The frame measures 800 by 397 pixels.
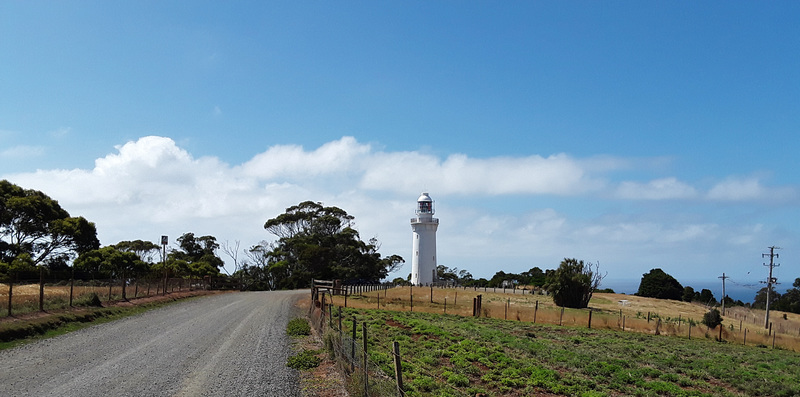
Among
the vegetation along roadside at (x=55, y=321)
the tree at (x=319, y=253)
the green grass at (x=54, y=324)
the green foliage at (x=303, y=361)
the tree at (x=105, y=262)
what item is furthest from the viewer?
the tree at (x=319, y=253)

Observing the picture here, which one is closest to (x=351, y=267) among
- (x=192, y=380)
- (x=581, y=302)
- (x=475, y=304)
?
(x=581, y=302)

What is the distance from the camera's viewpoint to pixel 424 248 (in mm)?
77688

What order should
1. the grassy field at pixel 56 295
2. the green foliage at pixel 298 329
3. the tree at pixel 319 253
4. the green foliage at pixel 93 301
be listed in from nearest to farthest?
the green foliage at pixel 298 329, the grassy field at pixel 56 295, the green foliage at pixel 93 301, the tree at pixel 319 253

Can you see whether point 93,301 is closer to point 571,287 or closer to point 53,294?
point 53,294

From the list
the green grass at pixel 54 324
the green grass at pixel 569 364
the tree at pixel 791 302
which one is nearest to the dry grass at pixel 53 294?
the green grass at pixel 54 324

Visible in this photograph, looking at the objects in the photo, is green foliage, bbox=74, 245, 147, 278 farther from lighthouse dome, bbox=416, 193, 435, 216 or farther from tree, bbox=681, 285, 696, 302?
tree, bbox=681, 285, 696, 302

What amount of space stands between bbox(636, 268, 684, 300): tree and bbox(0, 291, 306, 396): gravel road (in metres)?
75.4

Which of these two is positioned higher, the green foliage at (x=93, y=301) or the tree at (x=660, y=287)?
the green foliage at (x=93, y=301)

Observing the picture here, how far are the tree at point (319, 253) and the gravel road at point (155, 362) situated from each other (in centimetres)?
4852

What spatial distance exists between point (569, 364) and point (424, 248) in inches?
2362

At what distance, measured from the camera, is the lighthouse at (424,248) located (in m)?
76.8

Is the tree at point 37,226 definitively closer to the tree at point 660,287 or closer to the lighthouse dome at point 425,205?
the lighthouse dome at point 425,205

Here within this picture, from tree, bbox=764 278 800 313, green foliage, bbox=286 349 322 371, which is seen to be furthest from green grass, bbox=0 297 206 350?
tree, bbox=764 278 800 313

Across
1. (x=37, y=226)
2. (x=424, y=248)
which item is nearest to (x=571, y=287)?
(x=424, y=248)
